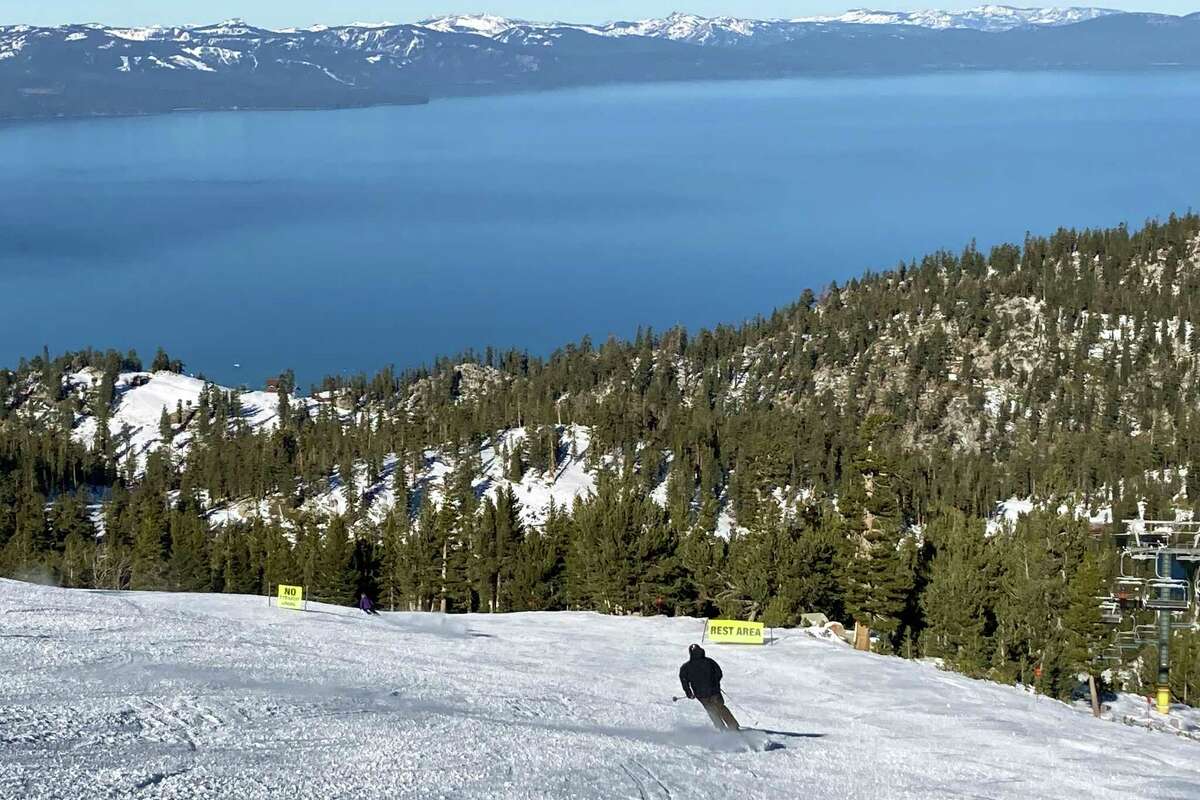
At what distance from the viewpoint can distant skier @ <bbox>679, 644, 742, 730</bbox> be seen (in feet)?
75.8

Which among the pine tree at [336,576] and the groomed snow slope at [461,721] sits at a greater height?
the groomed snow slope at [461,721]

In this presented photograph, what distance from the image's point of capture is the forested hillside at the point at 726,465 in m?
59.2

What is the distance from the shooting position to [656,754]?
2138cm

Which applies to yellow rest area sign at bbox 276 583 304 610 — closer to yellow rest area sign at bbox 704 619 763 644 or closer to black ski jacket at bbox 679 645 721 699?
yellow rest area sign at bbox 704 619 763 644

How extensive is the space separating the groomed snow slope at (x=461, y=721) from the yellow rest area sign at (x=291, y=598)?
4.88 feet

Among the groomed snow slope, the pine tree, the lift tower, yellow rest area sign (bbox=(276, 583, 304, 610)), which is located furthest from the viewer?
the pine tree

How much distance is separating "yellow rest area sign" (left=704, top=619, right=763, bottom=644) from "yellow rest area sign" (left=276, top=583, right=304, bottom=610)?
12.9 meters

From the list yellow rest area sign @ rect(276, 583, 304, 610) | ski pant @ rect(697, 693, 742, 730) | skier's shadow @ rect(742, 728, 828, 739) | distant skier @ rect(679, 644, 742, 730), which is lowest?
yellow rest area sign @ rect(276, 583, 304, 610)

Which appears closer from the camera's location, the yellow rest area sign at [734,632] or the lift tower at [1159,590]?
the yellow rest area sign at [734,632]

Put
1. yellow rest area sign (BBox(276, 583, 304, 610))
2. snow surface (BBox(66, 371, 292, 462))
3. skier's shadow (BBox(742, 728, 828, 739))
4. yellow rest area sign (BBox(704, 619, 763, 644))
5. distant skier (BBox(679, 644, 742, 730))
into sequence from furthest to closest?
1. snow surface (BBox(66, 371, 292, 462))
2. yellow rest area sign (BBox(704, 619, 763, 644))
3. yellow rest area sign (BBox(276, 583, 304, 610))
4. skier's shadow (BBox(742, 728, 828, 739))
5. distant skier (BBox(679, 644, 742, 730))

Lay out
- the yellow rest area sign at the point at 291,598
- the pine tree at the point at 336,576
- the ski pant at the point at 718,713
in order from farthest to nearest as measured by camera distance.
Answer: the pine tree at the point at 336,576, the yellow rest area sign at the point at 291,598, the ski pant at the point at 718,713

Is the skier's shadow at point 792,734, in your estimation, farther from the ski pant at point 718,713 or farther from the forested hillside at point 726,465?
the forested hillside at point 726,465

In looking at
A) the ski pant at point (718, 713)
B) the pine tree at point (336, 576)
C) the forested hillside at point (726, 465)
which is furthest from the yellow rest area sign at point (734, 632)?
the pine tree at point (336, 576)

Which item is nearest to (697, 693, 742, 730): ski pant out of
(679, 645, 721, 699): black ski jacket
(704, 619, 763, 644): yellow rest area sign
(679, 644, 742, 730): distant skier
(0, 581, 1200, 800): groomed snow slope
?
(679, 644, 742, 730): distant skier
